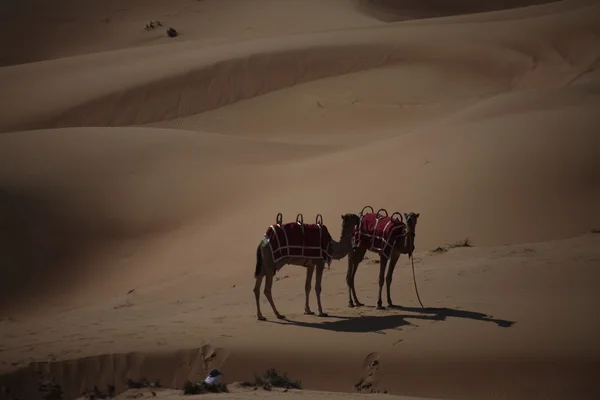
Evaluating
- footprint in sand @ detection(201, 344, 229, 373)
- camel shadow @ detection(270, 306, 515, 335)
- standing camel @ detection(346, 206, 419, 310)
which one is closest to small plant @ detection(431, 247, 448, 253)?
standing camel @ detection(346, 206, 419, 310)

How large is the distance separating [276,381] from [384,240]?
359 centimetres

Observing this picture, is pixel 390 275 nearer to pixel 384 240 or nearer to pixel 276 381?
pixel 384 240

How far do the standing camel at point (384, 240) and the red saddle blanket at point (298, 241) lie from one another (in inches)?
25.3

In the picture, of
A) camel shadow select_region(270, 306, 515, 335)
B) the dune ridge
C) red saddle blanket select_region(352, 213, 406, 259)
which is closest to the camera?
camel shadow select_region(270, 306, 515, 335)

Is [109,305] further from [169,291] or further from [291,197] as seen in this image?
[291,197]

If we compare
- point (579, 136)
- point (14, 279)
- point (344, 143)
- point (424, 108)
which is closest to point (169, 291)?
point (14, 279)

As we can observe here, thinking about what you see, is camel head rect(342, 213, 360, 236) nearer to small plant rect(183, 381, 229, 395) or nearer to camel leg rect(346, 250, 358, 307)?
camel leg rect(346, 250, 358, 307)

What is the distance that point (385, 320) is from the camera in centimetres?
1291

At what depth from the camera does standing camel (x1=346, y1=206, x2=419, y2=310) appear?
13.4m

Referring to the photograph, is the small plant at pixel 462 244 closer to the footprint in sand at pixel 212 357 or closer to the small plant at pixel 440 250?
the small plant at pixel 440 250

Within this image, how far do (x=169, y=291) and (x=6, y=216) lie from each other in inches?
169

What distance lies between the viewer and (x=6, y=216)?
18.6 meters

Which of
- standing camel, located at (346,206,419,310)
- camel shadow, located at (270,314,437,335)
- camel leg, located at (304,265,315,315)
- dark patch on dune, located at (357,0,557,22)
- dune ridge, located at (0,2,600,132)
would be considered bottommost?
camel shadow, located at (270,314,437,335)

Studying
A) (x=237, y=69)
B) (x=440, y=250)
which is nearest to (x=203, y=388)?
(x=440, y=250)
